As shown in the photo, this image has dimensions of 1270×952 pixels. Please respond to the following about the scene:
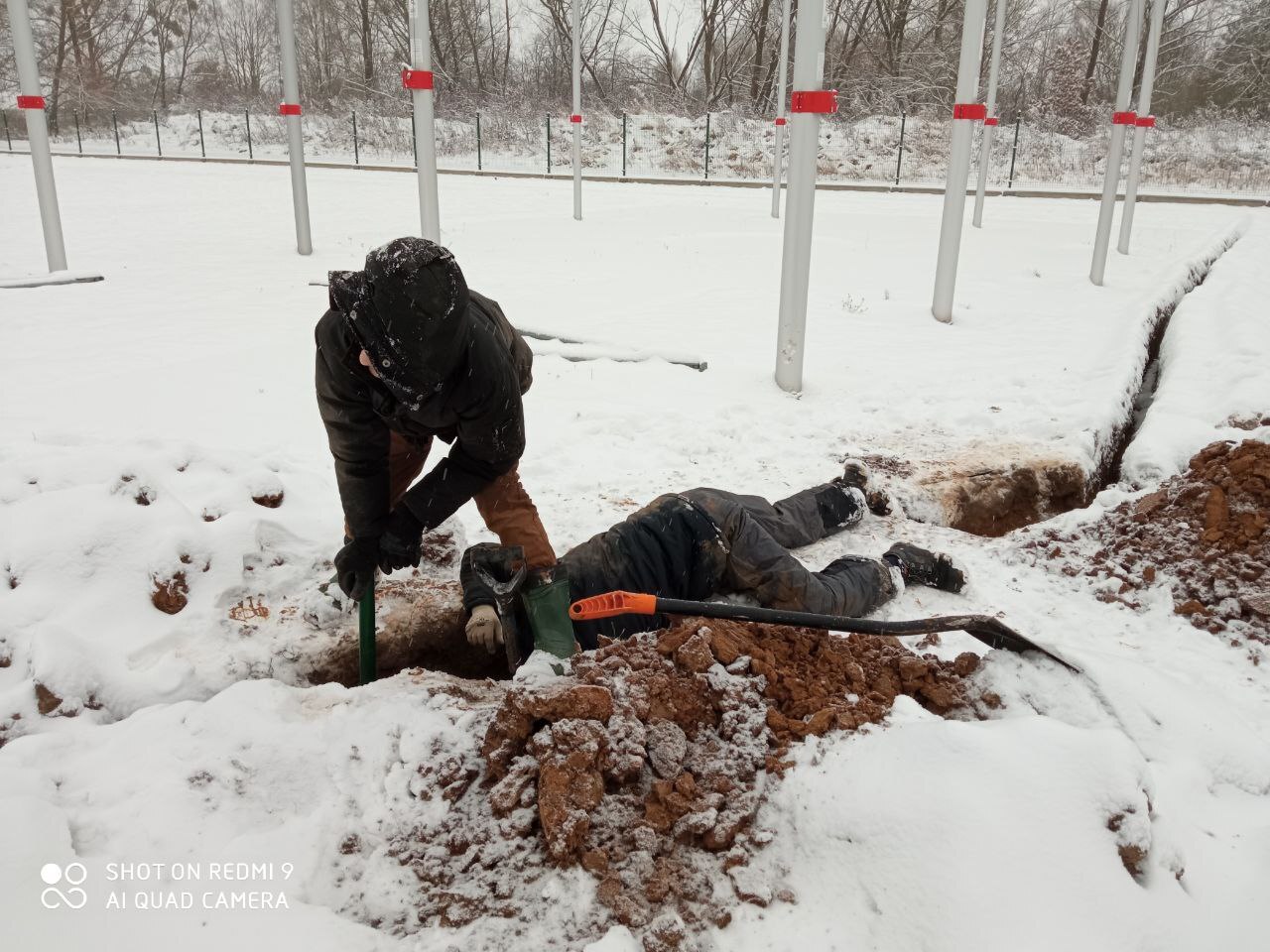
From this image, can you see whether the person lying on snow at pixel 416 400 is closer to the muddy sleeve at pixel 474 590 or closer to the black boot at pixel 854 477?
the muddy sleeve at pixel 474 590

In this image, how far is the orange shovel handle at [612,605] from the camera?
7.72 ft

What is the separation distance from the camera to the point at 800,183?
4957 mm

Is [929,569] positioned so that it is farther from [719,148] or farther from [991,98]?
[719,148]

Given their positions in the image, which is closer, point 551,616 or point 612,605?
point 612,605

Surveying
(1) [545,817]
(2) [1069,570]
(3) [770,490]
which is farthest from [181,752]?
(2) [1069,570]

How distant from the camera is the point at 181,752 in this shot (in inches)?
78.3

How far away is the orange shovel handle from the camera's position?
92.7 inches

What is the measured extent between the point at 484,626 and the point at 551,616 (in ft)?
0.69

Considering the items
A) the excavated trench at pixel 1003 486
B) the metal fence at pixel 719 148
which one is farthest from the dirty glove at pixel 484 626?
the metal fence at pixel 719 148

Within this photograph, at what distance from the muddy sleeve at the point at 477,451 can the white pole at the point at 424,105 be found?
11.8ft

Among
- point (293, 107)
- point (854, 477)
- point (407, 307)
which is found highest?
point (293, 107)

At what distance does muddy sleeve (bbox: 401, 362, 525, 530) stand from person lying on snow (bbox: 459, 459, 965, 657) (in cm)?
23

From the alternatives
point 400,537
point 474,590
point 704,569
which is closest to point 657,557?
point 704,569

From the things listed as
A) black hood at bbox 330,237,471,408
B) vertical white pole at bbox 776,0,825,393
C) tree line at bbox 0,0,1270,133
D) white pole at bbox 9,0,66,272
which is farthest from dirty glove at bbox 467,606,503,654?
tree line at bbox 0,0,1270,133
